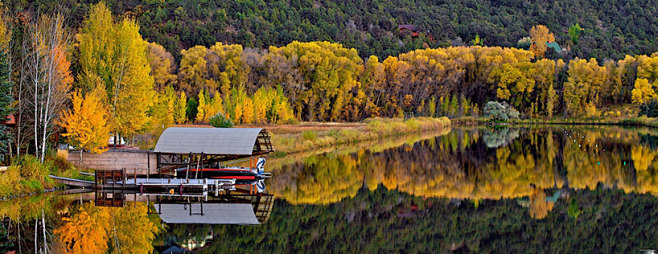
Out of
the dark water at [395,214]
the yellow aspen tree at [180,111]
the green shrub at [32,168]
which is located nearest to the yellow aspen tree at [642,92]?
the dark water at [395,214]

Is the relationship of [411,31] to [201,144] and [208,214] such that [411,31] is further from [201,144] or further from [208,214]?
[208,214]

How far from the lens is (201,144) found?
29.0 meters

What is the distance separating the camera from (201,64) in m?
75.4

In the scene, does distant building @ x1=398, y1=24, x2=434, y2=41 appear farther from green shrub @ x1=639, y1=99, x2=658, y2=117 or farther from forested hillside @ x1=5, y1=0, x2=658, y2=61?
green shrub @ x1=639, y1=99, x2=658, y2=117

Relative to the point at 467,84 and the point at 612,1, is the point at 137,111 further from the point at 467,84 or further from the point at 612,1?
the point at 612,1

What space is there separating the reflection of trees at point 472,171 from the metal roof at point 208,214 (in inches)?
116

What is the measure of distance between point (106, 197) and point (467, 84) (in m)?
78.2

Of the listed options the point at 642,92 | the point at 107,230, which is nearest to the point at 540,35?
the point at 642,92

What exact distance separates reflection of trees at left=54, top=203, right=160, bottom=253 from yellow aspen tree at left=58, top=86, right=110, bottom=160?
6096mm

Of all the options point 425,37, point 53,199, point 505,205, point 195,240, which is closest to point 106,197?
point 53,199

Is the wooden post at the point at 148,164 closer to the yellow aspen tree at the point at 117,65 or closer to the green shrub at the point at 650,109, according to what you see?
the yellow aspen tree at the point at 117,65

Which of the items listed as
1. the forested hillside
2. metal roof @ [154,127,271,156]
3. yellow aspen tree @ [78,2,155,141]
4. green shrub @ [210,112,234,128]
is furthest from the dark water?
the forested hillside

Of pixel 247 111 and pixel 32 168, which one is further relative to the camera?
pixel 247 111

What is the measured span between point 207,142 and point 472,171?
44.3 feet
